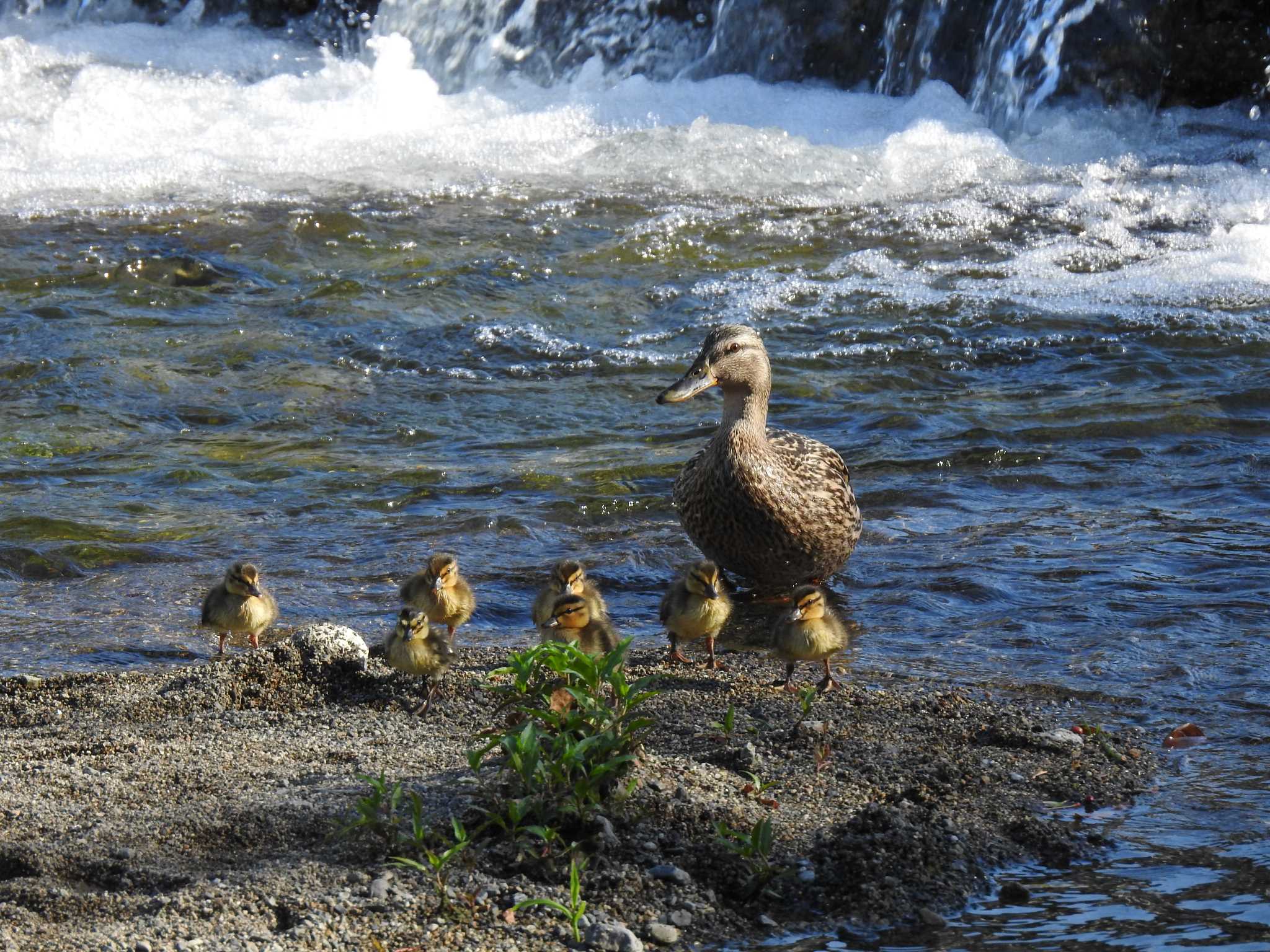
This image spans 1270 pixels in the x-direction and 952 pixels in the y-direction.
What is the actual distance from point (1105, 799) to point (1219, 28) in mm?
11707

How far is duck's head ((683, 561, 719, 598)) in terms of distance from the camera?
571 cm

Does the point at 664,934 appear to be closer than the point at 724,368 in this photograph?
Yes

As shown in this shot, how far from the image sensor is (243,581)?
222 inches

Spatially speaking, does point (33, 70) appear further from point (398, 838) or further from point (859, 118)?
point (398, 838)

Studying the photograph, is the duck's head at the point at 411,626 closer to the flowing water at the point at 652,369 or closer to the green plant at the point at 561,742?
the green plant at the point at 561,742

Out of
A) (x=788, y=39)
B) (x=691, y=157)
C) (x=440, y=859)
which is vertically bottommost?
(x=440, y=859)

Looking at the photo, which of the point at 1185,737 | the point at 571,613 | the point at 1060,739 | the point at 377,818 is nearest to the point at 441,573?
the point at 571,613

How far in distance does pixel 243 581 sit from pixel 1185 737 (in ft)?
10.4

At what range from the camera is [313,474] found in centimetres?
809

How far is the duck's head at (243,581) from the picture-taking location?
5.64m

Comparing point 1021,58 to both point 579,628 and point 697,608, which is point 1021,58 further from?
point 579,628

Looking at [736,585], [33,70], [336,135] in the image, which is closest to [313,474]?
[736,585]

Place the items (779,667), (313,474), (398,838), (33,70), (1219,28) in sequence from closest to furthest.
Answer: (398,838), (779,667), (313,474), (1219,28), (33,70)

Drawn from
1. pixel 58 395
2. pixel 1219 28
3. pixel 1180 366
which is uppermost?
pixel 1219 28
